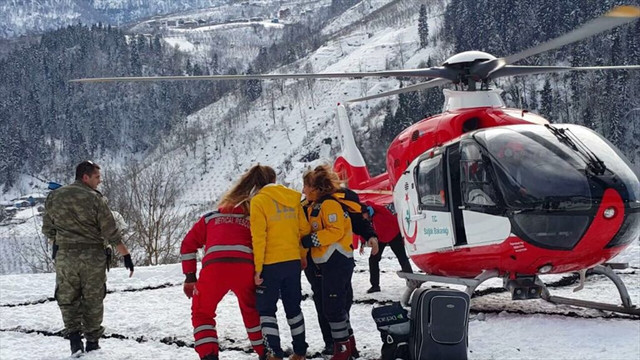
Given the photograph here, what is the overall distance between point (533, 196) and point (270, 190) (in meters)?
2.44

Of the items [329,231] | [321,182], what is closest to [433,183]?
[321,182]

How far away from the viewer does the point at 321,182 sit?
5.51 meters

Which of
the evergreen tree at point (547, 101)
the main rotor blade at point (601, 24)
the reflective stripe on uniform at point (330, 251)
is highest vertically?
the evergreen tree at point (547, 101)

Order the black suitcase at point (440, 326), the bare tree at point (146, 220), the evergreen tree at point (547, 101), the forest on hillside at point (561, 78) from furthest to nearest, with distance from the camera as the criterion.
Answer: the evergreen tree at point (547, 101) → the forest on hillside at point (561, 78) → the bare tree at point (146, 220) → the black suitcase at point (440, 326)

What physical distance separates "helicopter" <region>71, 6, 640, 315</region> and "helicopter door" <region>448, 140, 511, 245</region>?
1 centimetres

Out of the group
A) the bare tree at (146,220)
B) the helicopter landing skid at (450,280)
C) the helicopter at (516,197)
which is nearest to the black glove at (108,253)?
the helicopter at (516,197)

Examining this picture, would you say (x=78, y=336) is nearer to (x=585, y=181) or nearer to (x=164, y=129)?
(x=585, y=181)

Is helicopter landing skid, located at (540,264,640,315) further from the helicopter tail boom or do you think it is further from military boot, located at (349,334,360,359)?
the helicopter tail boom

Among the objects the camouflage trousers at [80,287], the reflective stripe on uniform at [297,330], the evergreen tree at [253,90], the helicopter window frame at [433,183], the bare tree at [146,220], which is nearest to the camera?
the reflective stripe on uniform at [297,330]

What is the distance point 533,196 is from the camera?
5.71 m

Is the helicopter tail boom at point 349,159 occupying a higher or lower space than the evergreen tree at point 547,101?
lower

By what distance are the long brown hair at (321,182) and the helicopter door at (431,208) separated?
148cm

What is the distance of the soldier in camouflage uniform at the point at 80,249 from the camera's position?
5914 mm

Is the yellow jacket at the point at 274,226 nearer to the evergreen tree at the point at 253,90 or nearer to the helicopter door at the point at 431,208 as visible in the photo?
the helicopter door at the point at 431,208
